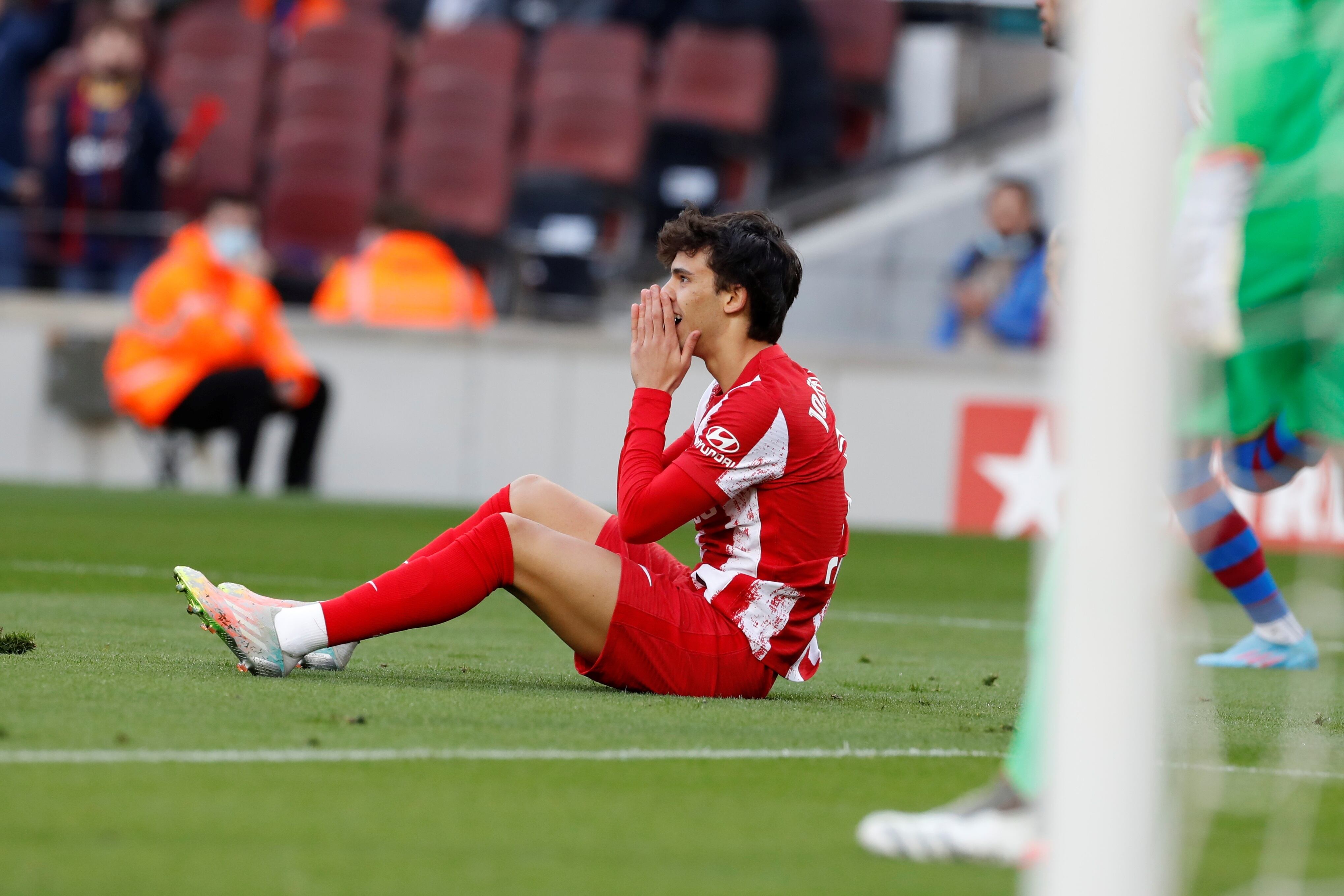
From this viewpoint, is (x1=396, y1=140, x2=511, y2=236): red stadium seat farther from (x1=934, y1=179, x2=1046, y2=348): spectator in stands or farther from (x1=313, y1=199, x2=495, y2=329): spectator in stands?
(x1=934, y1=179, x2=1046, y2=348): spectator in stands

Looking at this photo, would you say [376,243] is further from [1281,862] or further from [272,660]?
[1281,862]

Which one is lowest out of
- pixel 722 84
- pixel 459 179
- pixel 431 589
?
pixel 431 589

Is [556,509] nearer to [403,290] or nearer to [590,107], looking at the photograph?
[403,290]

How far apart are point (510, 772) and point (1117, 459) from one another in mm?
1512

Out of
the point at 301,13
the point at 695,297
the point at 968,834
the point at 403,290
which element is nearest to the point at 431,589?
the point at 695,297

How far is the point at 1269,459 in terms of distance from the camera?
5.92 meters

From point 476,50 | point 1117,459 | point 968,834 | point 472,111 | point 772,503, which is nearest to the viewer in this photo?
point 1117,459

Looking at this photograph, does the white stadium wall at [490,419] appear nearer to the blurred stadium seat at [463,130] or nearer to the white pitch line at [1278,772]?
the blurred stadium seat at [463,130]

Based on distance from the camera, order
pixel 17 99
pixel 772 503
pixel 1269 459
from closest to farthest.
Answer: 1. pixel 772 503
2. pixel 1269 459
3. pixel 17 99

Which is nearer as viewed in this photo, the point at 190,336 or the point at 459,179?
the point at 190,336

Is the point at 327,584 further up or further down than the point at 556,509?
further down

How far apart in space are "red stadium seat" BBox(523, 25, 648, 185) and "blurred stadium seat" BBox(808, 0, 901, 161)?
1896 mm

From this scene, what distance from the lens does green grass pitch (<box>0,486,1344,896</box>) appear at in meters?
2.59

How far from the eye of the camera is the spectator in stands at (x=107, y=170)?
13422mm
